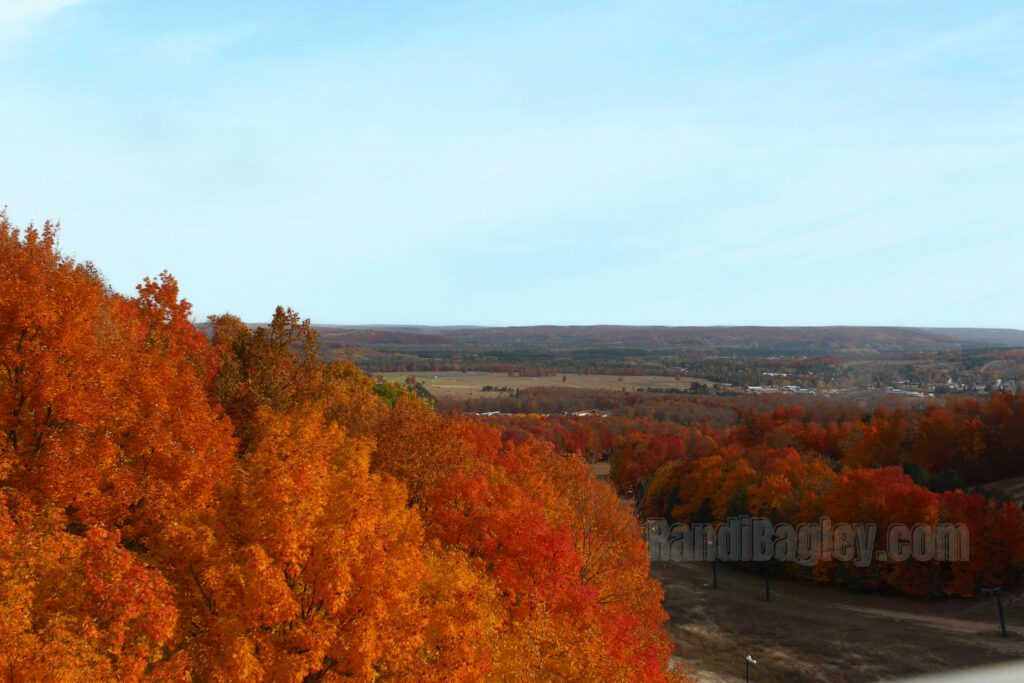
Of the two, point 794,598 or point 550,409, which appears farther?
point 550,409

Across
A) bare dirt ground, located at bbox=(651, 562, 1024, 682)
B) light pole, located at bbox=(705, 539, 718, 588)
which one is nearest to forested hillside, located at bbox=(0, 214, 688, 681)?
bare dirt ground, located at bbox=(651, 562, 1024, 682)

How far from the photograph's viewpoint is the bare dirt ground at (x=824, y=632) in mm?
44719

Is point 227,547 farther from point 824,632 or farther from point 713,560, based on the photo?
point 713,560

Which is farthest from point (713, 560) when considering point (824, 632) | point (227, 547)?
point (227, 547)

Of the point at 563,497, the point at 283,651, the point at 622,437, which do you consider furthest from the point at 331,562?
the point at 622,437

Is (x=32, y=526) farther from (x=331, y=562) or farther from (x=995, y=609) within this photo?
(x=995, y=609)

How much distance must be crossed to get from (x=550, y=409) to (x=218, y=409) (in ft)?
420

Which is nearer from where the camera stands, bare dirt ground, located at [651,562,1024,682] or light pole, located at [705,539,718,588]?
bare dirt ground, located at [651,562,1024,682]

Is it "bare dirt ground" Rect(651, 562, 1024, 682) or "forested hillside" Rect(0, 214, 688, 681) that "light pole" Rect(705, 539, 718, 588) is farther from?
"forested hillside" Rect(0, 214, 688, 681)

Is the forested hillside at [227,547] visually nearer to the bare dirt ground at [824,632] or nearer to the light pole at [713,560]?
the bare dirt ground at [824,632]

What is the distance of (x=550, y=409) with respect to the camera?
156 m

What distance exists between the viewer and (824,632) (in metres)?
51.7

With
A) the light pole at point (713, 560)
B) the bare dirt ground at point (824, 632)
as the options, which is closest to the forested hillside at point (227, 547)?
the bare dirt ground at point (824, 632)

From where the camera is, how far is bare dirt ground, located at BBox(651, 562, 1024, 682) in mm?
44719
